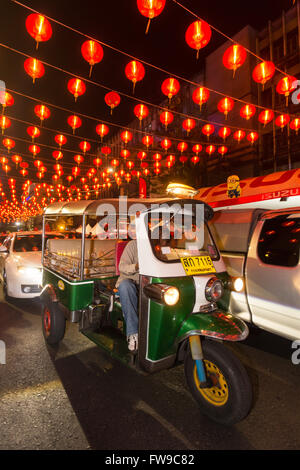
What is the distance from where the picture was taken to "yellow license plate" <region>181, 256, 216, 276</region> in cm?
268

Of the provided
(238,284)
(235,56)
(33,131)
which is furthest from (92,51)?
(238,284)

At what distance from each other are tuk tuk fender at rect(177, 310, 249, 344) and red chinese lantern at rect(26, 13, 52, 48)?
6998 millimetres

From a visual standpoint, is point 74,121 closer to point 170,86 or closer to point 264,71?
point 170,86

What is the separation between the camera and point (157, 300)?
2439 millimetres

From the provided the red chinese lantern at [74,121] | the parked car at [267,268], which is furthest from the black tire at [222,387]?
the red chinese lantern at [74,121]

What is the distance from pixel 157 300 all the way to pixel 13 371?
238 cm

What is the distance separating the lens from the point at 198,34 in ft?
19.4

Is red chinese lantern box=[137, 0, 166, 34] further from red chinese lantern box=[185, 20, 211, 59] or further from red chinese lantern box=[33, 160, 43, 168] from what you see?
red chinese lantern box=[33, 160, 43, 168]

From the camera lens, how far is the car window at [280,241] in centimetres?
354

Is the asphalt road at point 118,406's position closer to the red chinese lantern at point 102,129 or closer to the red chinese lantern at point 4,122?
the red chinese lantern at point 4,122

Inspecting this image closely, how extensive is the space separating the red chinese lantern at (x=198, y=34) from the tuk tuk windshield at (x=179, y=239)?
212 inches

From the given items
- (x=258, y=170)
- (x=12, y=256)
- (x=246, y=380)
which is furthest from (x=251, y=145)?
(x=246, y=380)

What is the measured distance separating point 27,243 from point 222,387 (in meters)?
6.19
